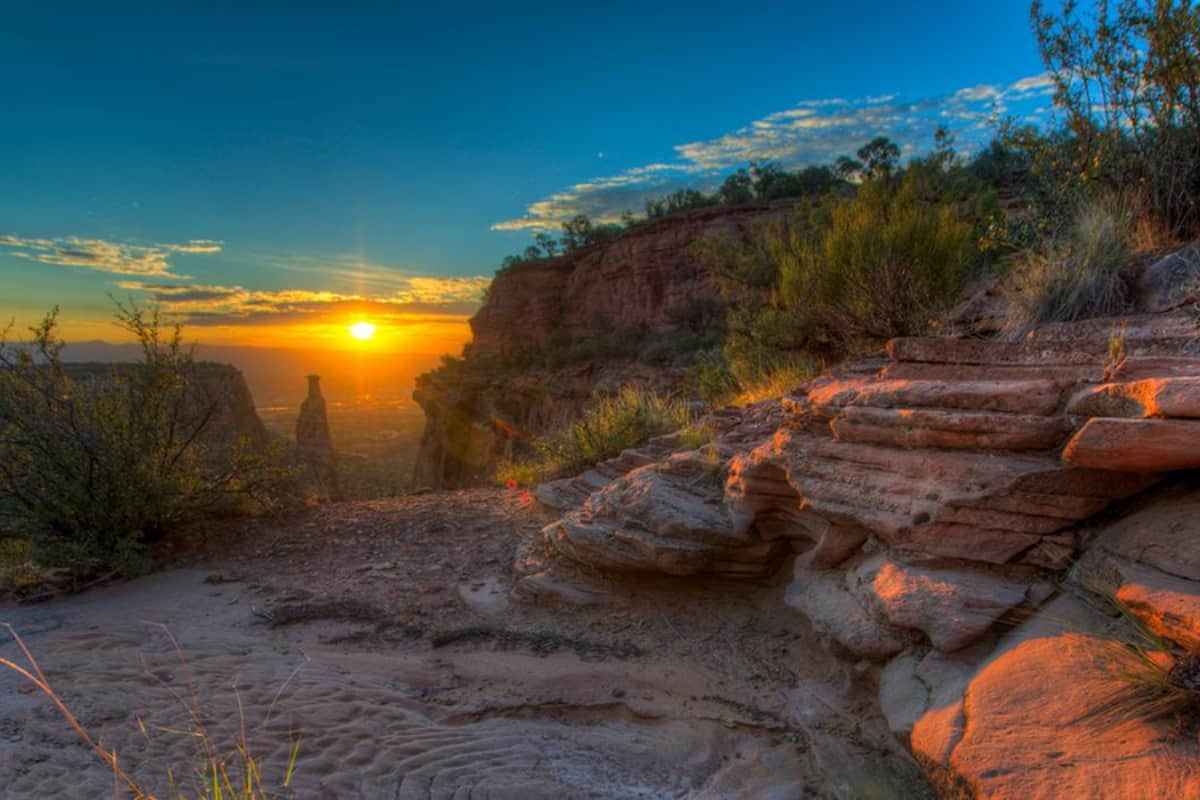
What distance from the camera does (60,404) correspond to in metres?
6.34

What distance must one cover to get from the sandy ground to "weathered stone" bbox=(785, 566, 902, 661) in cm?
23

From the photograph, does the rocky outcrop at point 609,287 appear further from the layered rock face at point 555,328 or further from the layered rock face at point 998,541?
the layered rock face at point 998,541

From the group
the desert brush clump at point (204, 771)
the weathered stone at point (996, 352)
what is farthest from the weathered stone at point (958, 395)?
the desert brush clump at point (204, 771)

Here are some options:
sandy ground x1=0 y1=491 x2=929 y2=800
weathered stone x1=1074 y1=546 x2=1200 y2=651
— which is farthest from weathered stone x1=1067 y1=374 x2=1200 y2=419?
sandy ground x1=0 y1=491 x2=929 y2=800

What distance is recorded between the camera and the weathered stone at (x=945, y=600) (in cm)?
282

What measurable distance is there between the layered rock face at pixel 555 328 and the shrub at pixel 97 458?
15486 millimetres

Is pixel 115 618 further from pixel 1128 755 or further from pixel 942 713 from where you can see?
pixel 1128 755

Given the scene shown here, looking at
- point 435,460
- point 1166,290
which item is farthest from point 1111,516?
point 435,460

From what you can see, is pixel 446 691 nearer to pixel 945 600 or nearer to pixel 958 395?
pixel 945 600

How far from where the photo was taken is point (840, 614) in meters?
3.51

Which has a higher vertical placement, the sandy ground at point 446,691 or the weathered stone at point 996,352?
the weathered stone at point 996,352

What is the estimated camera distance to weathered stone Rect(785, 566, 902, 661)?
324 cm

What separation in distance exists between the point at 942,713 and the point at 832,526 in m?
1.50

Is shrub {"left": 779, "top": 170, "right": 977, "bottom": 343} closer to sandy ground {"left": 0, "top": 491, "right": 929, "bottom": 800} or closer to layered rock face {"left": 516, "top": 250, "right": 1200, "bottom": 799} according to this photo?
layered rock face {"left": 516, "top": 250, "right": 1200, "bottom": 799}
